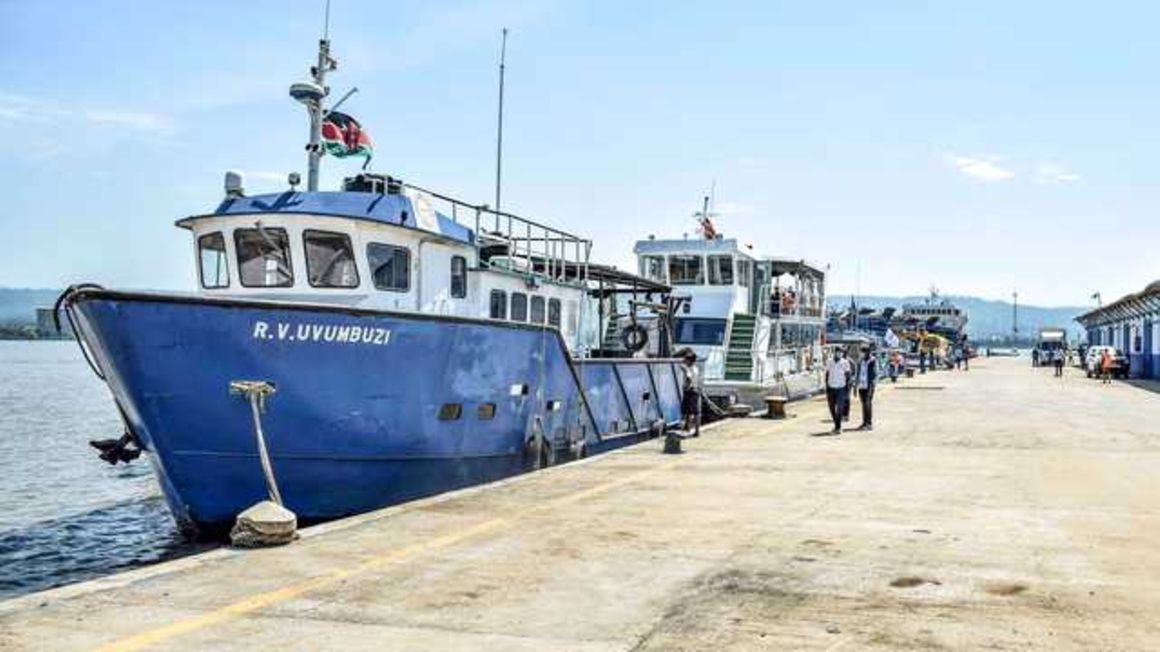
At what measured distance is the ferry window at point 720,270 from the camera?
27.4 metres

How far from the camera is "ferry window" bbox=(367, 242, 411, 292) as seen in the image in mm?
12297

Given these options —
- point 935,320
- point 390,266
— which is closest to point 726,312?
point 390,266

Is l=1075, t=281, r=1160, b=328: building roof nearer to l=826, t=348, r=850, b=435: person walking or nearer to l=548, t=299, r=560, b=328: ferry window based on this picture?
l=826, t=348, r=850, b=435: person walking

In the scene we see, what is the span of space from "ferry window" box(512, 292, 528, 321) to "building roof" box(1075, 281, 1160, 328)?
36.2 meters

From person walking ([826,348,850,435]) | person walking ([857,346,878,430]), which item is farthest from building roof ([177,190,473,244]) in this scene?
person walking ([857,346,878,430])

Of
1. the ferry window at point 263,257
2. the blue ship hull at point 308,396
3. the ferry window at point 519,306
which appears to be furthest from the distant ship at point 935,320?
the ferry window at point 263,257

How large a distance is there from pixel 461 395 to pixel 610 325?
36.0 feet

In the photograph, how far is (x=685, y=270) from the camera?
27953 mm

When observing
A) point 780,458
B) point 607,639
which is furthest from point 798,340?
point 607,639

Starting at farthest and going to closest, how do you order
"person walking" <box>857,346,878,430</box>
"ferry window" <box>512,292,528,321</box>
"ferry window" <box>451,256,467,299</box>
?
1. "person walking" <box>857,346,878,430</box>
2. "ferry window" <box>512,292,528,321</box>
3. "ferry window" <box>451,256,467,299</box>

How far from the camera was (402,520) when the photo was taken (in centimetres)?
925

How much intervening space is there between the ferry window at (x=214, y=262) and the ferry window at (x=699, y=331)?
16.0 m

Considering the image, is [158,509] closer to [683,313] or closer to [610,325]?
[610,325]

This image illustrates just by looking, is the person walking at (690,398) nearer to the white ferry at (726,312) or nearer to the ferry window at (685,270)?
the white ferry at (726,312)
